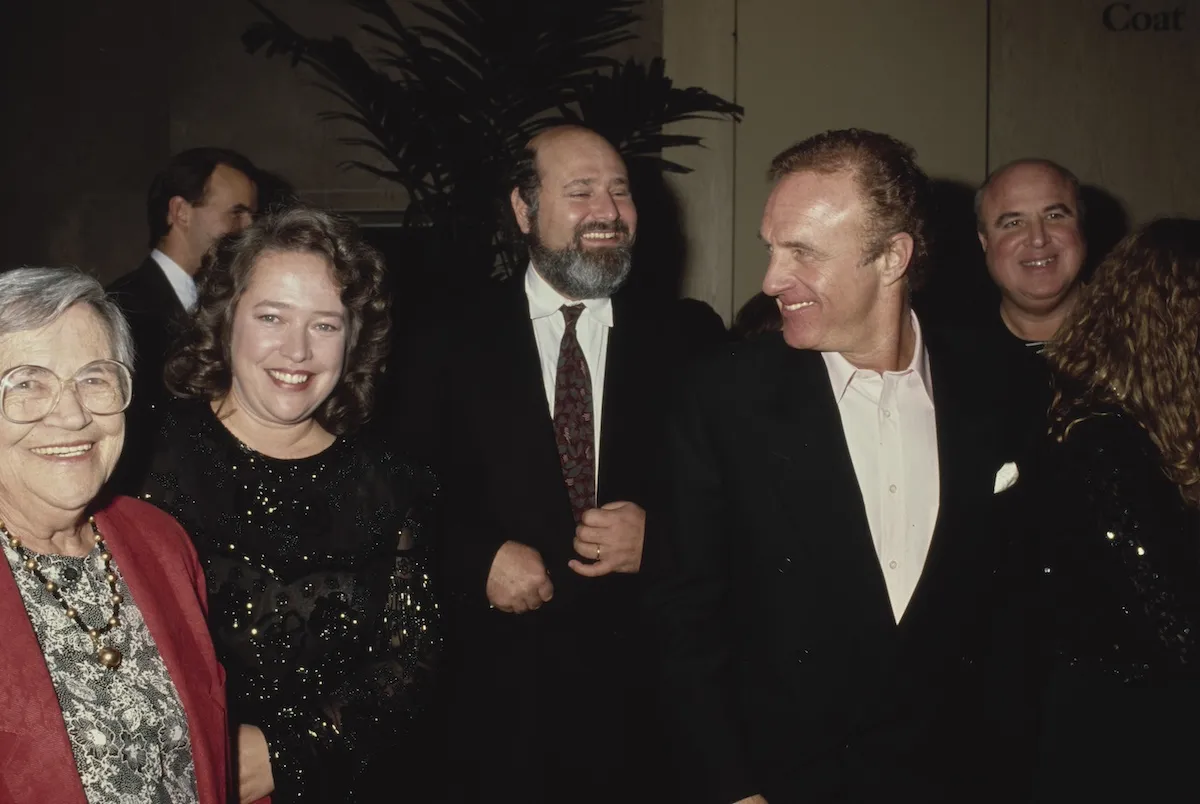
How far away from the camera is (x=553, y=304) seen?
2.93 m

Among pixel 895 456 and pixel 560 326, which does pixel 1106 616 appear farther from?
pixel 560 326

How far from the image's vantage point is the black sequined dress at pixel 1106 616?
1.91 m

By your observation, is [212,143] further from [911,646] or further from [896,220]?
[911,646]

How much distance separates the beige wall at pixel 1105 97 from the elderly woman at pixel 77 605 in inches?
171

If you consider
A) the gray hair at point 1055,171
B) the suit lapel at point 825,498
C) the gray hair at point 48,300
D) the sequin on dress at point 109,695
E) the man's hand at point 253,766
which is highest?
the gray hair at point 1055,171

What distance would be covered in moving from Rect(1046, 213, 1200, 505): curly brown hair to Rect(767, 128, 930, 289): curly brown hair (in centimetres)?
38

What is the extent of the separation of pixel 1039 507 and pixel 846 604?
18.5 inches

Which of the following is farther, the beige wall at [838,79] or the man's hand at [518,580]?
the beige wall at [838,79]

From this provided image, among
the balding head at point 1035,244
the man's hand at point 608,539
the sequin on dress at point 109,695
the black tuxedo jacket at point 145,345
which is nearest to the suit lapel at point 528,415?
the man's hand at point 608,539

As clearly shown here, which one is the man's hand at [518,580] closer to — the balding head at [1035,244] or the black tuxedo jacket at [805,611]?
the black tuxedo jacket at [805,611]

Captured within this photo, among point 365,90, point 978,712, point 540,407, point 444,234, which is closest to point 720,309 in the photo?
point 444,234

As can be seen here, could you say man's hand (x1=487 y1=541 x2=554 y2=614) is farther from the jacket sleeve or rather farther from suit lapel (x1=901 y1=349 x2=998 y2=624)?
suit lapel (x1=901 y1=349 x2=998 y2=624)

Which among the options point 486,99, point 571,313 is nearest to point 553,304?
point 571,313

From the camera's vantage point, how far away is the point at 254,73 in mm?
5445
